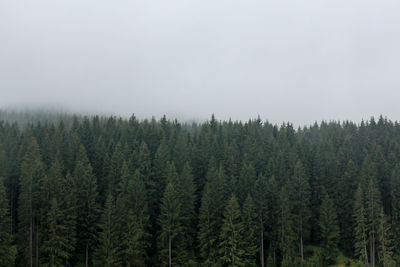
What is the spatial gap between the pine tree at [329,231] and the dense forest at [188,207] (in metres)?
0.19

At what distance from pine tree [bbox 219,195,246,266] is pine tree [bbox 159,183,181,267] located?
747 cm

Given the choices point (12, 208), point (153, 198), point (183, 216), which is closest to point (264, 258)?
point (183, 216)

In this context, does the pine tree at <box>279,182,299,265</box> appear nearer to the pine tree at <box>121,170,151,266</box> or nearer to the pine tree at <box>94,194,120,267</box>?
the pine tree at <box>121,170,151,266</box>

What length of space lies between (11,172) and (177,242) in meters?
32.9

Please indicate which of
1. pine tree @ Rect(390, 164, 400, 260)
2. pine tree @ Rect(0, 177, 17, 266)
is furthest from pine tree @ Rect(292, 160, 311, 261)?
pine tree @ Rect(0, 177, 17, 266)

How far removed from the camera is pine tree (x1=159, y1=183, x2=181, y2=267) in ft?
160

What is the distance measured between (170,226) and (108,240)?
32.2ft

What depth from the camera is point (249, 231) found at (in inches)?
1997

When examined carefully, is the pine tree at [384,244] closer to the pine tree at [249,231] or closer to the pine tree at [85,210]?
the pine tree at [249,231]

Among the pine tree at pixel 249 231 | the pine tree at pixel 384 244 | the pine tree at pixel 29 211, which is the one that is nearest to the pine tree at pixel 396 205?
the pine tree at pixel 384 244

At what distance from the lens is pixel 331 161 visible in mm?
69438

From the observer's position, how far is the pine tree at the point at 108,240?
44.3m

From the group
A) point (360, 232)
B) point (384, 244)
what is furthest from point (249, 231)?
point (384, 244)

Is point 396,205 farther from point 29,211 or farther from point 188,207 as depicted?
point 29,211
